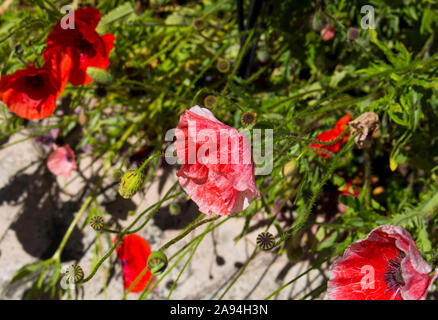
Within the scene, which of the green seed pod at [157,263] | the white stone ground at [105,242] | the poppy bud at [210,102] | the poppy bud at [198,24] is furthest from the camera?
the white stone ground at [105,242]

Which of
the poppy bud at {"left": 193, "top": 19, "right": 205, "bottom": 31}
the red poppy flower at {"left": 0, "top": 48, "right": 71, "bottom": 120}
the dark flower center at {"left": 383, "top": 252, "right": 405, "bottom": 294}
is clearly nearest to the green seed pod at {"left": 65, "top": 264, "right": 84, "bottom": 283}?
the red poppy flower at {"left": 0, "top": 48, "right": 71, "bottom": 120}

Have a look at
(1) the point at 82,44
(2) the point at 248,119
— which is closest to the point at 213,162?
(2) the point at 248,119

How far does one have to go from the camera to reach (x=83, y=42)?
97 centimetres

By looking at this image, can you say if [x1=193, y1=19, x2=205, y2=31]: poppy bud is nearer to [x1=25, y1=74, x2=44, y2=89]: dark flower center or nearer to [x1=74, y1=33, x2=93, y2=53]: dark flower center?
[x1=74, y1=33, x2=93, y2=53]: dark flower center

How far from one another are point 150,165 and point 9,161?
54cm

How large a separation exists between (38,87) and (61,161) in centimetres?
41

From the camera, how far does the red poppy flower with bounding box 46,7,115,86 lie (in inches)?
35.8

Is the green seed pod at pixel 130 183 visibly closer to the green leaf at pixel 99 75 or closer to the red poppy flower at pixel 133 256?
the green leaf at pixel 99 75

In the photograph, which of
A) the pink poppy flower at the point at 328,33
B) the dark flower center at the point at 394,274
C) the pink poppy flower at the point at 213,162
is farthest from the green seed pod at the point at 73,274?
the pink poppy flower at the point at 328,33

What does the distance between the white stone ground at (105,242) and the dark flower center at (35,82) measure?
0.49 m

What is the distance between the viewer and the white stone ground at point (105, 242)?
1.23m

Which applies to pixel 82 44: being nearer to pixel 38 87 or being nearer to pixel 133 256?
pixel 38 87

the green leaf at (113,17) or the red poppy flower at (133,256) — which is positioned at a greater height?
the green leaf at (113,17)

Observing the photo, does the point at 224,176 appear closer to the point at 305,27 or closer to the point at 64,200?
the point at 305,27
